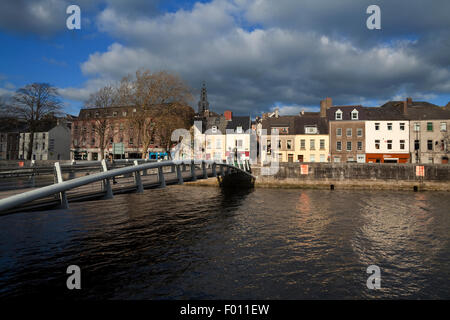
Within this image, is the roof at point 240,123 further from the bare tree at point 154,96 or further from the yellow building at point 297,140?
the bare tree at point 154,96

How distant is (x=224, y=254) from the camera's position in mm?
11438

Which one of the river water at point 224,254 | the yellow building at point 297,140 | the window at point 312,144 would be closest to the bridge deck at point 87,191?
the river water at point 224,254

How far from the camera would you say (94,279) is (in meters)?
8.91

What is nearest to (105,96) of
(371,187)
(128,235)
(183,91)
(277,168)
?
(183,91)

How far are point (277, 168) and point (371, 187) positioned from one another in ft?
36.2

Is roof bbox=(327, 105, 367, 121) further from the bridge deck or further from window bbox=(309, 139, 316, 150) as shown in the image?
the bridge deck

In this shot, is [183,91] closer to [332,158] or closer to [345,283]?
[332,158]

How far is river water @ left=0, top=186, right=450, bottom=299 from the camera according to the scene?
844 cm

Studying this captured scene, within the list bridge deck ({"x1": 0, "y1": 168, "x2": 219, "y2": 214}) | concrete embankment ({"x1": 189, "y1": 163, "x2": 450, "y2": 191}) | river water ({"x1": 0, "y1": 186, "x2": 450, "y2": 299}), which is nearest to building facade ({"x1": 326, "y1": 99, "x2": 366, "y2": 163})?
concrete embankment ({"x1": 189, "y1": 163, "x2": 450, "y2": 191})

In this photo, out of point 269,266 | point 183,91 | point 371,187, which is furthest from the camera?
point 183,91

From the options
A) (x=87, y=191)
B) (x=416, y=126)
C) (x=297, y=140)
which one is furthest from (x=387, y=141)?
(x=87, y=191)

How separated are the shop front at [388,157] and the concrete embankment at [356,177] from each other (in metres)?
11.7

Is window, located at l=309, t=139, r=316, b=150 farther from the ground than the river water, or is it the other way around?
window, located at l=309, t=139, r=316, b=150

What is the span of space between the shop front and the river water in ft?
92.1
